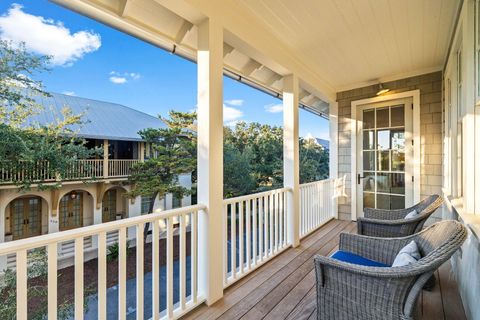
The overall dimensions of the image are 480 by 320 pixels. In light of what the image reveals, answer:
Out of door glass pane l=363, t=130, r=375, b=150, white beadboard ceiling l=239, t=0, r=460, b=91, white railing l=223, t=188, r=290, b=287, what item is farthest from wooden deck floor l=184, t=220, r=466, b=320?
white beadboard ceiling l=239, t=0, r=460, b=91

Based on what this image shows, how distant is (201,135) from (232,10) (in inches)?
46.3

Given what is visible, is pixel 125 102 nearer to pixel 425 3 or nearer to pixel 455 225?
pixel 425 3

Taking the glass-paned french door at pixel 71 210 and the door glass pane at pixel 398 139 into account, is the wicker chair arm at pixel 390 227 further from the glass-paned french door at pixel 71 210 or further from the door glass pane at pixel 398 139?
the glass-paned french door at pixel 71 210

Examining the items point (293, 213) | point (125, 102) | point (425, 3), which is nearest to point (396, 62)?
point (425, 3)

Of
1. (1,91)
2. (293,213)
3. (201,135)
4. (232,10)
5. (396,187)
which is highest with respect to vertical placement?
(232,10)

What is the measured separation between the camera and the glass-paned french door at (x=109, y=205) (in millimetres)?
3955

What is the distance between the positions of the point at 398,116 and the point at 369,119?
45 cm

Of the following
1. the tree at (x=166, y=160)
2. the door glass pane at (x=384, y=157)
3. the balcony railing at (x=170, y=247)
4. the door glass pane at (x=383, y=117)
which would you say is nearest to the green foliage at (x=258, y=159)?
the tree at (x=166, y=160)

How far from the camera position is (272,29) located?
2.46 meters

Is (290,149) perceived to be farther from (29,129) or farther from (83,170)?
(29,129)

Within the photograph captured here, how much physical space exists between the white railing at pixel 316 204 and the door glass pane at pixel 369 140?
875 mm

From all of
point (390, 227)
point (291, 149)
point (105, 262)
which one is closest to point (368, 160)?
point (291, 149)

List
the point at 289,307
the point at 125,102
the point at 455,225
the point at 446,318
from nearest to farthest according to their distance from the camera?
the point at 455,225 < the point at 446,318 < the point at 289,307 < the point at 125,102

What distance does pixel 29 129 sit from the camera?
105 inches
